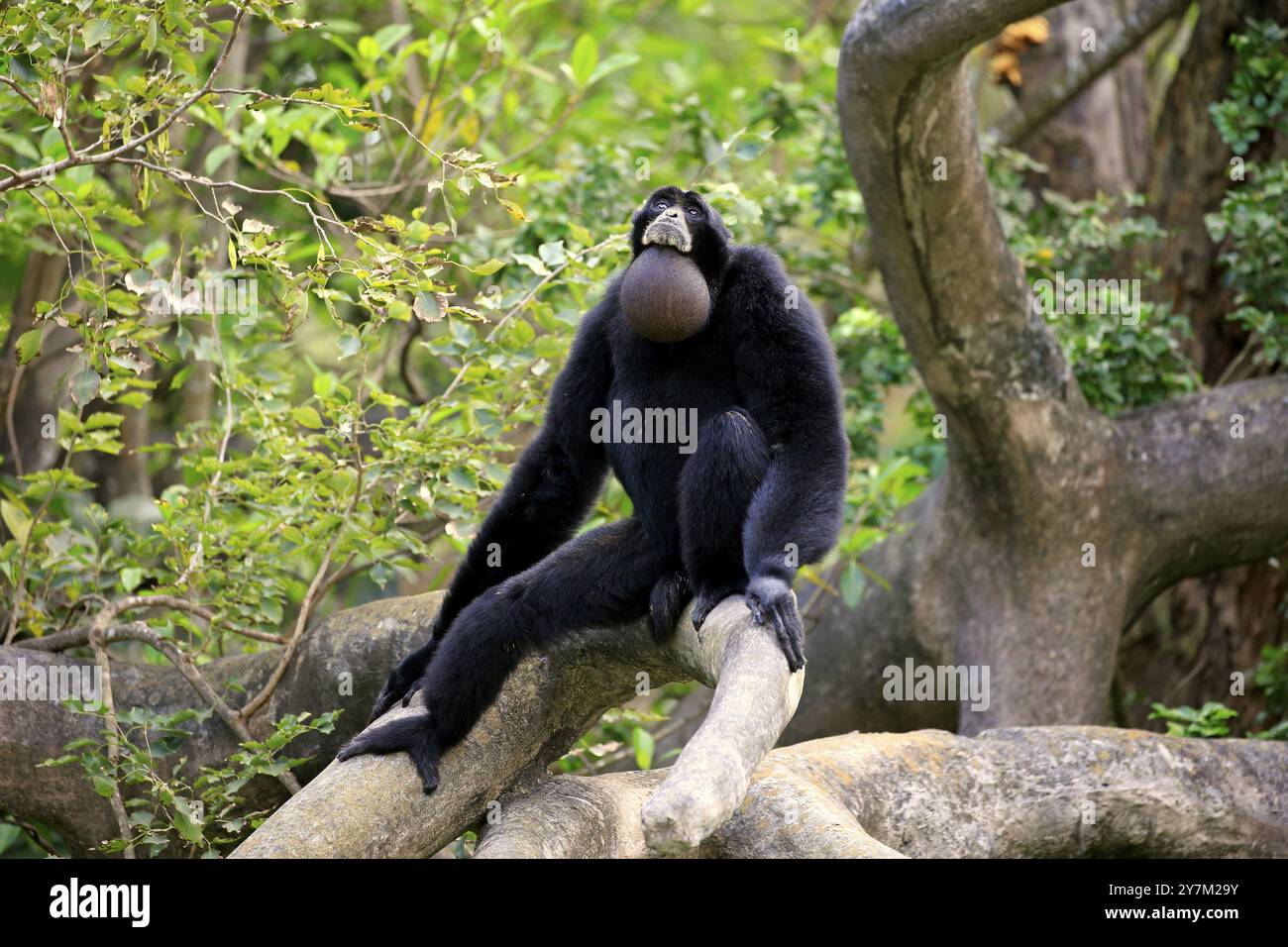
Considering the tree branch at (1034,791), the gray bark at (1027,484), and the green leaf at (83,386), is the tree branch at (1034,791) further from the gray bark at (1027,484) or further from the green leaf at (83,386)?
the green leaf at (83,386)

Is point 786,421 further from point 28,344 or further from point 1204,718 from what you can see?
point 1204,718

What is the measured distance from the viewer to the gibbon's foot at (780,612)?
3.63 m

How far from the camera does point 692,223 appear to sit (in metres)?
4.81

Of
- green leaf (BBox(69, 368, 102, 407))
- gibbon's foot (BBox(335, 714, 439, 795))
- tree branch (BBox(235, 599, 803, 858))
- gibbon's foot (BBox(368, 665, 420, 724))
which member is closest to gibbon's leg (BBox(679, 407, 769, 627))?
tree branch (BBox(235, 599, 803, 858))

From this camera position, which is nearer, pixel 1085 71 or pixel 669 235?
pixel 669 235

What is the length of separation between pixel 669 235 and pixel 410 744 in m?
1.98

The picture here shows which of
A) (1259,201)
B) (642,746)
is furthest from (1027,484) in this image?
(642,746)

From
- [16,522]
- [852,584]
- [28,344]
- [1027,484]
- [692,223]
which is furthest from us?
[1027,484]

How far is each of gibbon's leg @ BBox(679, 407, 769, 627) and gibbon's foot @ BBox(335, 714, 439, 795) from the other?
1017 mm

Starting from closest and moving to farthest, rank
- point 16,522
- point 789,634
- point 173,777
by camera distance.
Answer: point 789,634
point 173,777
point 16,522

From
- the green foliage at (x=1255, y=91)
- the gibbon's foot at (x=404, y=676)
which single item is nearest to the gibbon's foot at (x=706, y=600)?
the gibbon's foot at (x=404, y=676)

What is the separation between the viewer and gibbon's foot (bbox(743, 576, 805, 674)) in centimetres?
363

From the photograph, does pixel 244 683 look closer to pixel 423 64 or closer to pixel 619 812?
pixel 619 812

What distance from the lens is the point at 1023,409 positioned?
6750 millimetres
